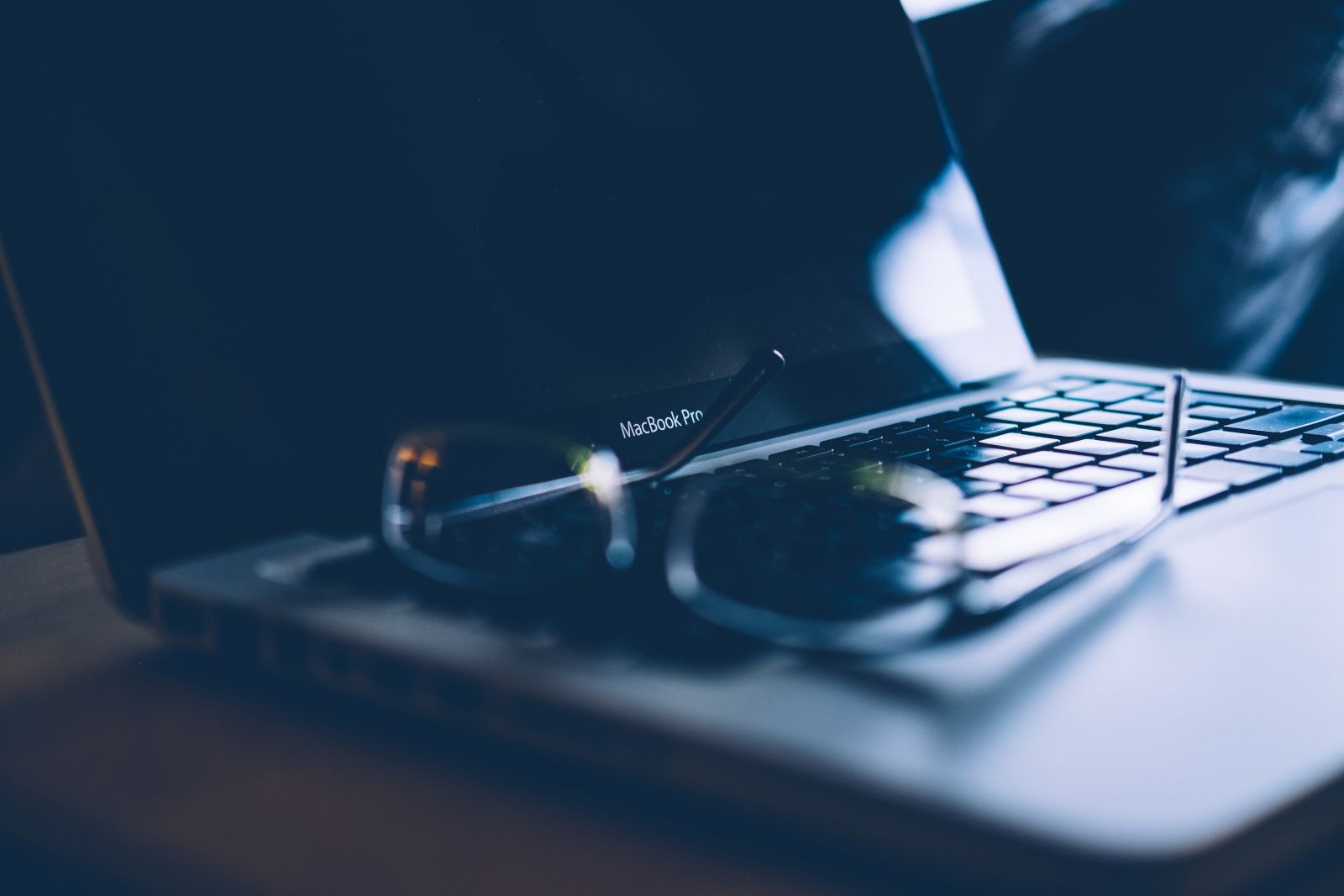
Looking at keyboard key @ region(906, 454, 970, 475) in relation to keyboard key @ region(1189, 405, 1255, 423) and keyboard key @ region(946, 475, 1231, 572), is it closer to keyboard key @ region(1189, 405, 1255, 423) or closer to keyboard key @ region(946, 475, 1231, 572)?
keyboard key @ region(946, 475, 1231, 572)

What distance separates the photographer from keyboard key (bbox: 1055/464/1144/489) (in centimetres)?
48

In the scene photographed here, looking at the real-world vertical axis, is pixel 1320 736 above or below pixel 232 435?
below

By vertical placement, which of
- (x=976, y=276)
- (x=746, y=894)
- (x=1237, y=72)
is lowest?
(x=746, y=894)

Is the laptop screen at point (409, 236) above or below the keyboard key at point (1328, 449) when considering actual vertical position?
above

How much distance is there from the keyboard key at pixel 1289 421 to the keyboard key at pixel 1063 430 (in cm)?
8

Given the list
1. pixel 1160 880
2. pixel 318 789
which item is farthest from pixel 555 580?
pixel 1160 880

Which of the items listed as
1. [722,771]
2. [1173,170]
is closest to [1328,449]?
[722,771]

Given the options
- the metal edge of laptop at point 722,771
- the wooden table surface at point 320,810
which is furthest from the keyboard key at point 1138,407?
the wooden table surface at point 320,810

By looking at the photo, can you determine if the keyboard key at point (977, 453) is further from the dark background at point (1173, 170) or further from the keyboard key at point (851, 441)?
the dark background at point (1173, 170)

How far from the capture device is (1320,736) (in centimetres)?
26

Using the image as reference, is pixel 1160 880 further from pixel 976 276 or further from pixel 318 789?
pixel 976 276

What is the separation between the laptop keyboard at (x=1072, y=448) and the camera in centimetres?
48

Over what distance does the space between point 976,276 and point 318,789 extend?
600 millimetres

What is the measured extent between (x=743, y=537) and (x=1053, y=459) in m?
0.20
